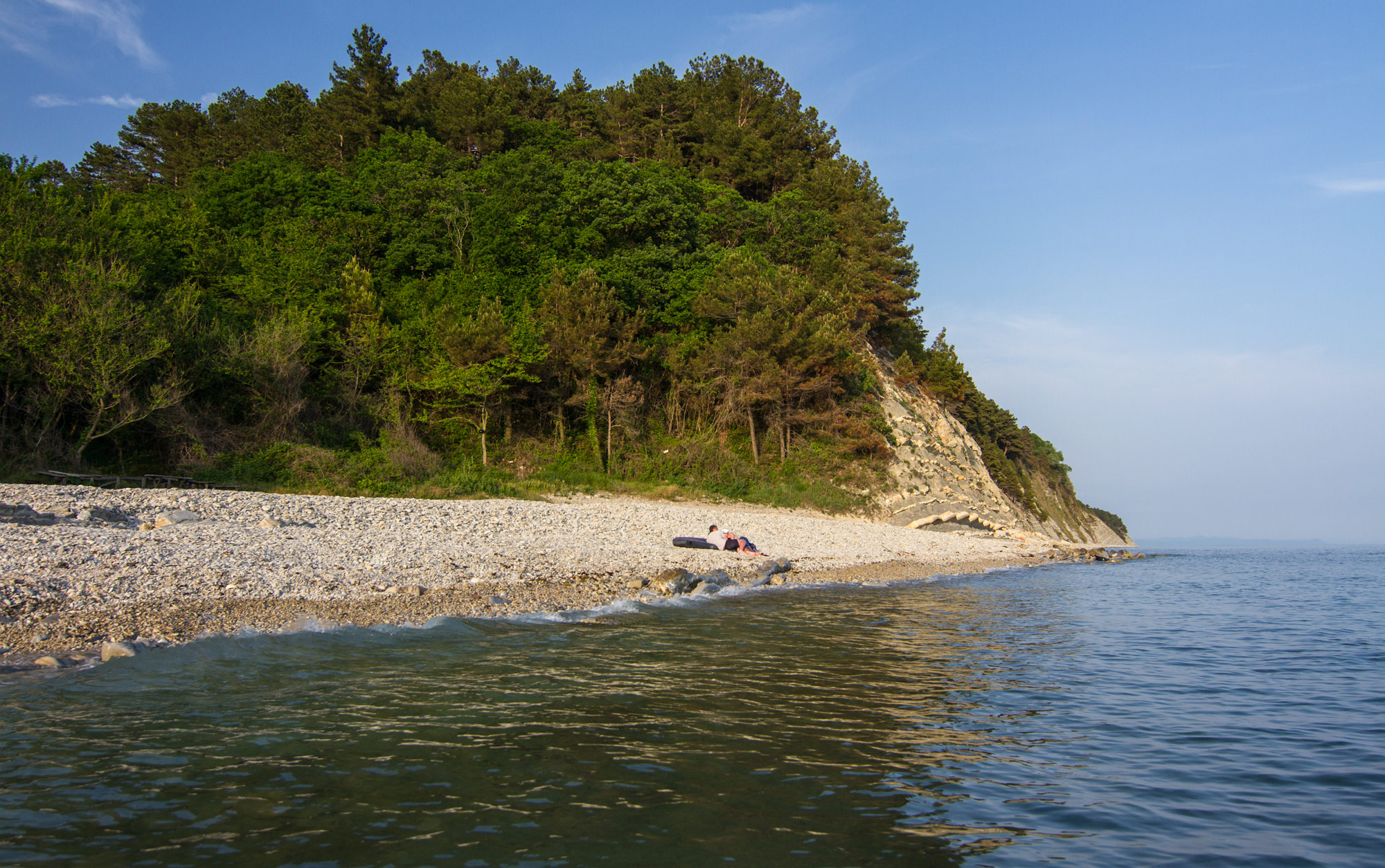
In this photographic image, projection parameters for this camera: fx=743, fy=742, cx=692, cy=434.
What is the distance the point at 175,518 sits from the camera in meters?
14.0

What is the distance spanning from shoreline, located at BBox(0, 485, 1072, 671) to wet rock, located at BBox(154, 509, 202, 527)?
0.42 ft

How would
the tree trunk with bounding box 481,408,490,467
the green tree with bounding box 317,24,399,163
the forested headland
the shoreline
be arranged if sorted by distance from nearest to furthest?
the shoreline < the forested headland < the tree trunk with bounding box 481,408,490,467 < the green tree with bounding box 317,24,399,163

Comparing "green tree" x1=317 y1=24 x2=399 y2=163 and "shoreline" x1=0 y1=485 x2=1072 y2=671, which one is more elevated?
"green tree" x1=317 y1=24 x2=399 y2=163

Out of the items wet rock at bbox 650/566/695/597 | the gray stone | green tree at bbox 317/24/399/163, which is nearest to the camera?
the gray stone

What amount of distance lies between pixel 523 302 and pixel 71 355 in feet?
50.8

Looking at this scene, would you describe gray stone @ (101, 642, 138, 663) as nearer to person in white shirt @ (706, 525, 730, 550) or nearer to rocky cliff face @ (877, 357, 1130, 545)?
person in white shirt @ (706, 525, 730, 550)

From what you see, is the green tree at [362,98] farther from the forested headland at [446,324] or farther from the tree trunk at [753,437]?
the tree trunk at [753,437]

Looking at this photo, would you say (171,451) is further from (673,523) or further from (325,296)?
(673,523)

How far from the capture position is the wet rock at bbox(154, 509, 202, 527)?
13660mm

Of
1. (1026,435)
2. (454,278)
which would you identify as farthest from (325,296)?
(1026,435)

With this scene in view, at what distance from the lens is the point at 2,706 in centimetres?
670

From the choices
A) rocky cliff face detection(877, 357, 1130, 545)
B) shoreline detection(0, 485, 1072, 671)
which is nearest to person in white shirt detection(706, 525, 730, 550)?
shoreline detection(0, 485, 1072, 671)

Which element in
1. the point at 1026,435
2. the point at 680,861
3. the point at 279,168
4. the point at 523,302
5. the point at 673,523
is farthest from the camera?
the point at 1026,435

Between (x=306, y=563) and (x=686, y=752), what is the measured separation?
919 centimetres
